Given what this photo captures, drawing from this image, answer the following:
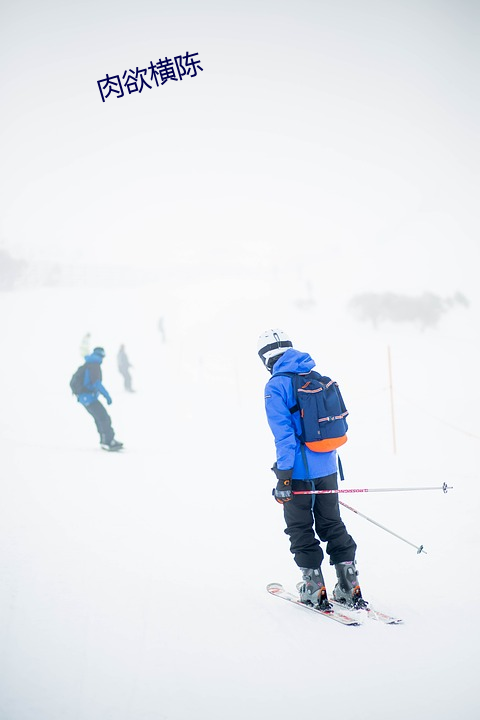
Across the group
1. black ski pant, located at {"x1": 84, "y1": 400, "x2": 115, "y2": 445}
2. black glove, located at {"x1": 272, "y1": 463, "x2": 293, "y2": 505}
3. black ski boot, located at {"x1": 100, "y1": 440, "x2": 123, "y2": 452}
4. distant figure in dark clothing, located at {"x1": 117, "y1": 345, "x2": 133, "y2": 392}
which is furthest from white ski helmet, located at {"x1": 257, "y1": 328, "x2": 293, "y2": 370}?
distant figure in dark clothing, located at {"x1": 117, "y1": 345, "x2": 133, "y2": 392}

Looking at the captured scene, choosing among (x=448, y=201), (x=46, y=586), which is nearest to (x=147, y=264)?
(x=46, y=586)

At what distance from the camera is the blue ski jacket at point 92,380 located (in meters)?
7.41

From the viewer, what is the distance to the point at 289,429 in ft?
9.34

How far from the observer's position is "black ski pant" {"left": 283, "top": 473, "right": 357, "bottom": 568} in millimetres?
2920

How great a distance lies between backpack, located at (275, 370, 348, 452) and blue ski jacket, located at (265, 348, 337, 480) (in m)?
0.05

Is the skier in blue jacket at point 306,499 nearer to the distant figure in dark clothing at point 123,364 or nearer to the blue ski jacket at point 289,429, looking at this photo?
the blue ski jacket at point 289,429

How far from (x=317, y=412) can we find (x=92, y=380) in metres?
5.76

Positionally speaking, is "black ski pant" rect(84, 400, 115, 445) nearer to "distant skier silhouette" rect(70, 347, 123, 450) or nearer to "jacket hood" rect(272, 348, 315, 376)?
"distant skier silhouette" rect(70, 347, 123, 450)

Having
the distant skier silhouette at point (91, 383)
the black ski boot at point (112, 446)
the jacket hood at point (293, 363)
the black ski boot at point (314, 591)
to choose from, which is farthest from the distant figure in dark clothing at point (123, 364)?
the black ski boot at point (314, 591)

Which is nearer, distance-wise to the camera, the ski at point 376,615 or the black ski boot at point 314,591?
the ski at point 376,615

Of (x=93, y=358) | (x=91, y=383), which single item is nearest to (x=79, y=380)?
(x=91, y=383)

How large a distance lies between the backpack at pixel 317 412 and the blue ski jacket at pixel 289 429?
1.8 inches

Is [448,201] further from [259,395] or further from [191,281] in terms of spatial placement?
[259,395]

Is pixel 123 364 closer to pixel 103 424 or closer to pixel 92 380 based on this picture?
pixel 103 424
